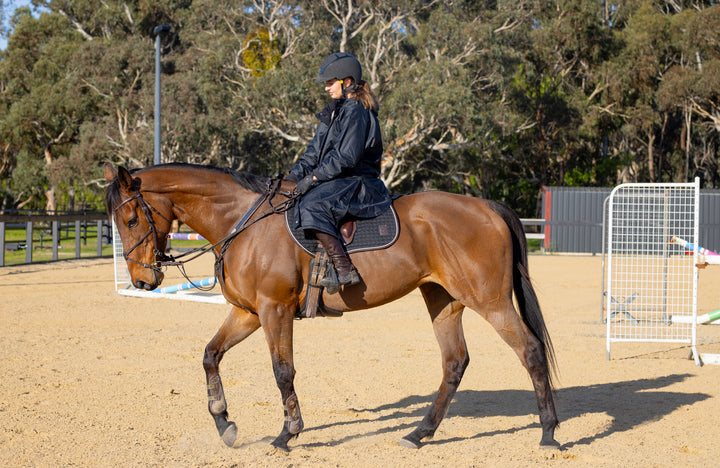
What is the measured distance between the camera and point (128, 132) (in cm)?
4288

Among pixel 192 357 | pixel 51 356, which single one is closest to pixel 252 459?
pixel 192 357

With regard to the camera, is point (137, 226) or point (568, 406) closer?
point (137, 226)

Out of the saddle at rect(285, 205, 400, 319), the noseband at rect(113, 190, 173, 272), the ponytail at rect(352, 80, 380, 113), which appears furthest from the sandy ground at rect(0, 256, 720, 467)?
the ponytail at rect(352, 80, 380, 113)

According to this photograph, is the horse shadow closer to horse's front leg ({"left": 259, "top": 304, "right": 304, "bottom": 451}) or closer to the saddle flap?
horse's front leg ({"left": 259, "top": 304, "right": 304, "bottom": 451})

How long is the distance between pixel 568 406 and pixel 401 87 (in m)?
29.9

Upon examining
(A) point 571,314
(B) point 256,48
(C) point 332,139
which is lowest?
(A) point 571,314

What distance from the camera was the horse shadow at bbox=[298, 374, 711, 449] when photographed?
611 centimetres

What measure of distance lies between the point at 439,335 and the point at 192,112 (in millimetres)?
36001

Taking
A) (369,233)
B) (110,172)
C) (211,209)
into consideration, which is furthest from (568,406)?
(110,172)

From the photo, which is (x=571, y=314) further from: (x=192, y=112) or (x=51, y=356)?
(x=192, y=112)

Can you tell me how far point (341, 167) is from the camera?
17.7ft

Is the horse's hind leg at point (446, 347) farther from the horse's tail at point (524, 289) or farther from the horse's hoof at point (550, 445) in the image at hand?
the horse's hoof at point (550, 445)

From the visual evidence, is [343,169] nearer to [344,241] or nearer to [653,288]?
[344,241]

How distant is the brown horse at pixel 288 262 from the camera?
212 inches
